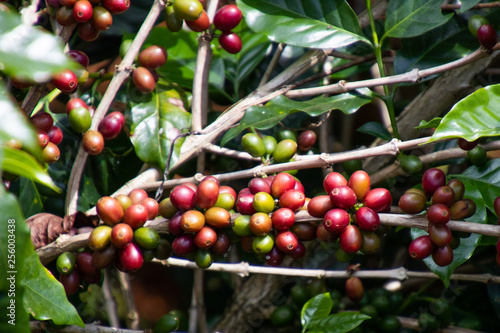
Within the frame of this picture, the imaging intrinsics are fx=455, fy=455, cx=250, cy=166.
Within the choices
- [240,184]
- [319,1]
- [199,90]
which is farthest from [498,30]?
[240,184]

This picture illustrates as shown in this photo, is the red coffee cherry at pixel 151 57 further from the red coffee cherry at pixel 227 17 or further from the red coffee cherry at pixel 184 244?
the red coffee cherry at pixel 184 244

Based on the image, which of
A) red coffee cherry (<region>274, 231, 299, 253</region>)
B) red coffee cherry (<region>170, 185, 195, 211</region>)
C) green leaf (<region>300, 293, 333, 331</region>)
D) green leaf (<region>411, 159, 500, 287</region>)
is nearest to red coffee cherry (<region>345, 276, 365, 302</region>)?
green leaf (<region>300, 293, 333, 331</region>)

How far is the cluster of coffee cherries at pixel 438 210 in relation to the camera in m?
0.73

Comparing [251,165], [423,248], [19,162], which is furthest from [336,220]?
[251,165]

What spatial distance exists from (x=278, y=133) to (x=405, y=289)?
2.35 ft

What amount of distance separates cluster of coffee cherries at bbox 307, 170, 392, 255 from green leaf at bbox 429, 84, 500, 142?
6.1 inches

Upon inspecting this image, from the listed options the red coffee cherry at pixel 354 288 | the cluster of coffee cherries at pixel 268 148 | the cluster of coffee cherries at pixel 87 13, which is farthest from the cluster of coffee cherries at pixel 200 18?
the red coffee cherry at pixel 354 288

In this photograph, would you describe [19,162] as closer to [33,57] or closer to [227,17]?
[33,57]

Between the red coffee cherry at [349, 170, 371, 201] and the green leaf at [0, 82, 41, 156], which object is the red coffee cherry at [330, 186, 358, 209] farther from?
the green leaf at [0, 82, 41, 156]

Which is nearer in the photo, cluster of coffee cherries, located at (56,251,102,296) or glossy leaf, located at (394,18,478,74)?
cluster of coffee cherries, located at (56,251,102,296)

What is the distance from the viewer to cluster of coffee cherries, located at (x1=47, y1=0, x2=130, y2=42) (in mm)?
904

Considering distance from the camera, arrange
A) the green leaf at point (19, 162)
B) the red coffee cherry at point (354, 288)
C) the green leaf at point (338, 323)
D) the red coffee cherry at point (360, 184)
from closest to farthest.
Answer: the green leaf at point (19, 162) → the red coffee cherry at point (360, 184) → the green leaf at point (338, 323) → the red coffee cherry at point (354, 288)

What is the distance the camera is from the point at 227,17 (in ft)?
3.32

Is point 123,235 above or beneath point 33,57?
beneath
